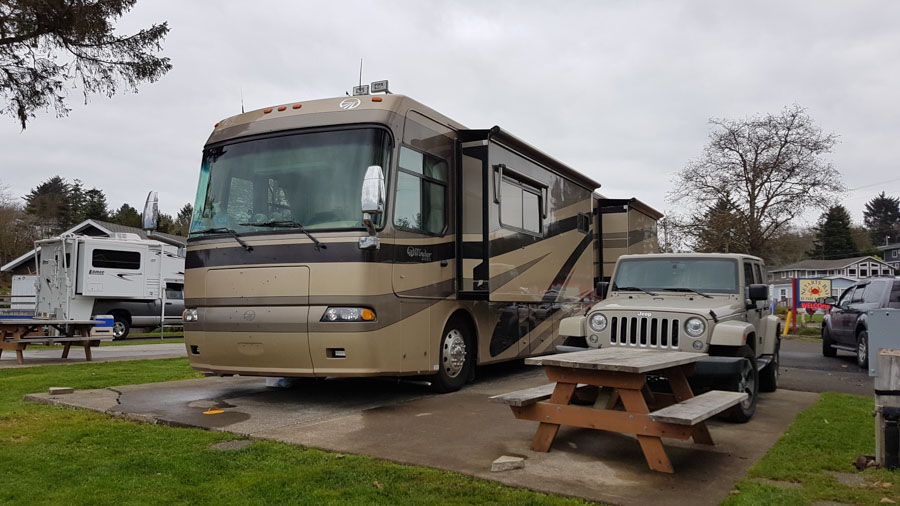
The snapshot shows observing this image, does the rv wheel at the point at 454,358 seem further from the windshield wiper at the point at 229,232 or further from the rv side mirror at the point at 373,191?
the windshield wiper at the point at 229,232

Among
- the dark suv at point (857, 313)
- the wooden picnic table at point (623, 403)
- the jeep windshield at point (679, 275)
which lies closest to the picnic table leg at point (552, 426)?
the wooden picnic table at point (623, 403)

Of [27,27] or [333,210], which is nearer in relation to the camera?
[333,210]

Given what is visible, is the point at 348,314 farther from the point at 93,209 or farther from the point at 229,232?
the point at 93,209

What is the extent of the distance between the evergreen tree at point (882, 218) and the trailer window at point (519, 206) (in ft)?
334

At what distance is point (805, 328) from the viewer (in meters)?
25.3

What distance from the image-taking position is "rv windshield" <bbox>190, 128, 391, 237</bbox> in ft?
24.2

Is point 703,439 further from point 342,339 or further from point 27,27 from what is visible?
point 27,27

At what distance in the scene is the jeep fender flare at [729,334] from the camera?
673cm

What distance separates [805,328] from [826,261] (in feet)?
204

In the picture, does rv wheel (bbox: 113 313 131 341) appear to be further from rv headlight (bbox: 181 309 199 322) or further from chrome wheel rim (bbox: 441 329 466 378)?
chrome wheel rim (bbox: 441 329 466 378)

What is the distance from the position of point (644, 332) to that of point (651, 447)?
243cm

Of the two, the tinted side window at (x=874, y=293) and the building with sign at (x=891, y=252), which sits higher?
the building with sign at (x=891, y=252)

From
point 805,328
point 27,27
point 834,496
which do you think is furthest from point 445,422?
point 805,328

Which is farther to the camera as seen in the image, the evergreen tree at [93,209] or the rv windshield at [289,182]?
the evergreen tree at [93,209]
